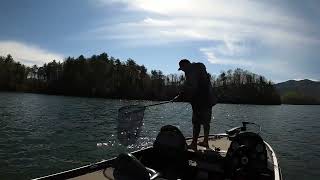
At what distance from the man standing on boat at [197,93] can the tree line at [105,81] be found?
12286 centimetres

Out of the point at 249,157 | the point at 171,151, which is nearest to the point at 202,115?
the point at 171,151

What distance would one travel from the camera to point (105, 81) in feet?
495

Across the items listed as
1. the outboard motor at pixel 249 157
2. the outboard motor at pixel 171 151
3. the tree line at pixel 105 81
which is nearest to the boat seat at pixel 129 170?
the outboard motor at pixel 249 157

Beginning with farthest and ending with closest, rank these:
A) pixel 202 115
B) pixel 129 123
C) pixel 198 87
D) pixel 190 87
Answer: pixel 202 115, pixel 198 87, pixel 190 87, pixel 129 123

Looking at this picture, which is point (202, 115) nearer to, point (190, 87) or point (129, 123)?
point (190, 87)

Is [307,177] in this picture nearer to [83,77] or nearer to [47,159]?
[47,159]

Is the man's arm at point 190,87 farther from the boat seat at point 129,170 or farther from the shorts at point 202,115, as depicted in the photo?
the boat seat at point 129,170

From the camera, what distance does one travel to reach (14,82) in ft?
533

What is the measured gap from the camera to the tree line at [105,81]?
149750 millimetres

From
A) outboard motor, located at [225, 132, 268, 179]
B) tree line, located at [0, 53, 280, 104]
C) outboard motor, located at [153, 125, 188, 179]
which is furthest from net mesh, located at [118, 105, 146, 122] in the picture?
tree line, located at [0, 53, 280, 104]

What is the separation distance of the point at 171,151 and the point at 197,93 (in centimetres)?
223

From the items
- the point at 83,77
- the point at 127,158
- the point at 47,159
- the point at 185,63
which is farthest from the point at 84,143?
the point at 83,77

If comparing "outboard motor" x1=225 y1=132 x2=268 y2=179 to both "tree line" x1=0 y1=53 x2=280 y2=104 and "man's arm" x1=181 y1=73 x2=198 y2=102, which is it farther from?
"tree line" x1=0 y1=53 x2=280 y2=104

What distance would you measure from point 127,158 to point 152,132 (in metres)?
27.3
